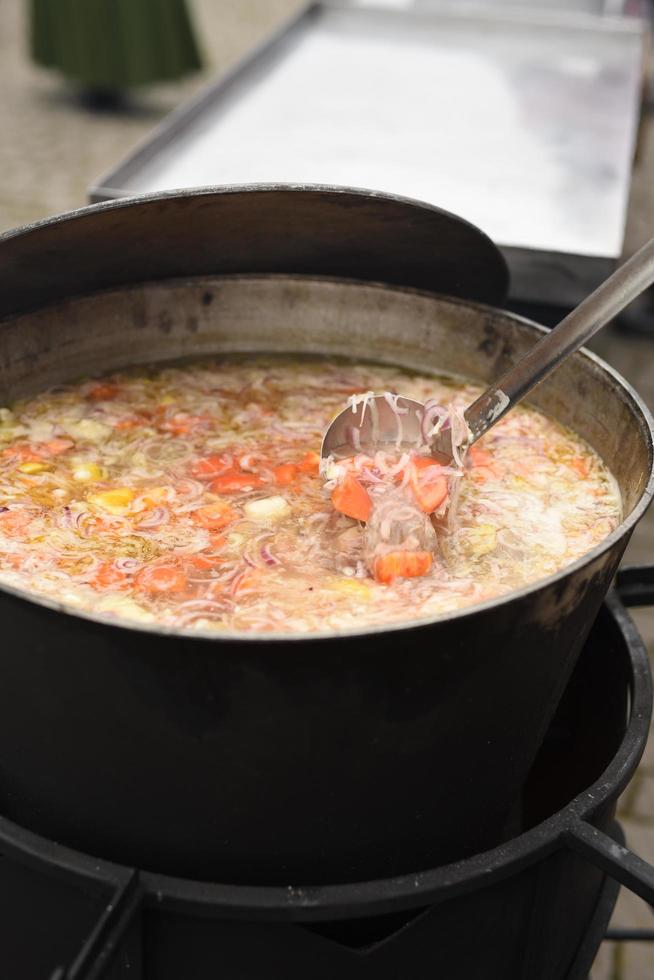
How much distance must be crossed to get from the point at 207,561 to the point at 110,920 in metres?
0.72

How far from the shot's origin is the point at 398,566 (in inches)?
81.9

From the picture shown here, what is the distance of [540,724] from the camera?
6.81 feet

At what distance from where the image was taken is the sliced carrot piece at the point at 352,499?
2232mm

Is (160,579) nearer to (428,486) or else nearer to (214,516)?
(214,516)

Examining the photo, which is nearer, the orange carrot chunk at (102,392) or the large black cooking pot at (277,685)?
the large black cooking pot at (277,685)

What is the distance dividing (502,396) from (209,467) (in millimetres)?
760

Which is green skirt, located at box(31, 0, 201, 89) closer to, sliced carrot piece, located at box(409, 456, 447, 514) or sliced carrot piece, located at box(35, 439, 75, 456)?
sliced carrot piece, located at box(35, 439, 75, 456)

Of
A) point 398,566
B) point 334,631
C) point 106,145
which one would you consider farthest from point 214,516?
point 106,145

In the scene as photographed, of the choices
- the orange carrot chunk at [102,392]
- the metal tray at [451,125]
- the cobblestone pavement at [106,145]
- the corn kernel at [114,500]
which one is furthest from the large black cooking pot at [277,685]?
the cobblestone pavement at [106,145]

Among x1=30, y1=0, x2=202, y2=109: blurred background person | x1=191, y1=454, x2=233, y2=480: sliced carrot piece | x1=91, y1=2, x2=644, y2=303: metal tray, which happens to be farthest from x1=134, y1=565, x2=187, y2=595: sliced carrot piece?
x1=30, y1=0, x2=202, y2=109: blurred background person

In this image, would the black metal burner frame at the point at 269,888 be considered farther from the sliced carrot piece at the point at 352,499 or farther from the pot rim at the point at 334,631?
the sliced carrot piece at the point at 352,499

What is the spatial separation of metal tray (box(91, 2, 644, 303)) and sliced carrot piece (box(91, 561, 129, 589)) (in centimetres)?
179

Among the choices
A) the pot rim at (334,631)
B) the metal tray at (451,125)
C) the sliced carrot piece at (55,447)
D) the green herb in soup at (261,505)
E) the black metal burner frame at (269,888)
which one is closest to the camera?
the pot rim at (334,631)

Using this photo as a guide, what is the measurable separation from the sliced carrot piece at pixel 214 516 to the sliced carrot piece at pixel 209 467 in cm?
16
